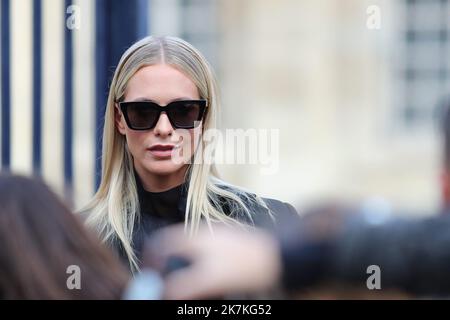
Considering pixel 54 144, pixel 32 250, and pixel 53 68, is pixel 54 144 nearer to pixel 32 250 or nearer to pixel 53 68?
pixel 53 68

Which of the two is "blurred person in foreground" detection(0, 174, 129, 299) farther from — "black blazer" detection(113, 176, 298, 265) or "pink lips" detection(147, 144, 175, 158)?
"pink lips" detection(147, 144, 175, 158)

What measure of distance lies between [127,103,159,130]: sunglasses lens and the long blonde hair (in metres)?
0.07

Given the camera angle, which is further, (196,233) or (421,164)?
(421,164)

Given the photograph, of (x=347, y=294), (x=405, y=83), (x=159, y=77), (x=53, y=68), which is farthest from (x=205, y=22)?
(x=347, y=294)

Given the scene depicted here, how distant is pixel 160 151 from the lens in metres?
2.71

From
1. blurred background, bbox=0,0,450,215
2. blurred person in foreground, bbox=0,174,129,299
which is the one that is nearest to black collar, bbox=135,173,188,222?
blurred person in foreground, bbox=0,174,129,299

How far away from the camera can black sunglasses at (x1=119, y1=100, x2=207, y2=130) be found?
2713 mm

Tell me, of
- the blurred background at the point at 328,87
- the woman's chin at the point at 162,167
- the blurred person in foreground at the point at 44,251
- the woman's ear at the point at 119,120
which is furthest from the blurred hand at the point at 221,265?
the blurred background at the point at 328,87

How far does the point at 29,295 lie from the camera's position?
84.5 inches

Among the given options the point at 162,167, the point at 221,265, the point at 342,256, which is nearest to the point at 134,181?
the point at 162,167

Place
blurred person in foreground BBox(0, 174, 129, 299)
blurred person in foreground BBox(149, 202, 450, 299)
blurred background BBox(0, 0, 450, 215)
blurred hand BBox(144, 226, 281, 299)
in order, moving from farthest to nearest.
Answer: blurred background BBox(0, 0, 450, 215), blurred person in foreground BBox(0, 174, 129, 299), blurred hand BBox(144, 226, 281, 299), blurred person in foreground BBox(149, 202, 450, 299)

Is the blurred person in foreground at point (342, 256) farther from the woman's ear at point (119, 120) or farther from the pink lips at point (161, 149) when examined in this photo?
the woman's ear at point (119, 120)
